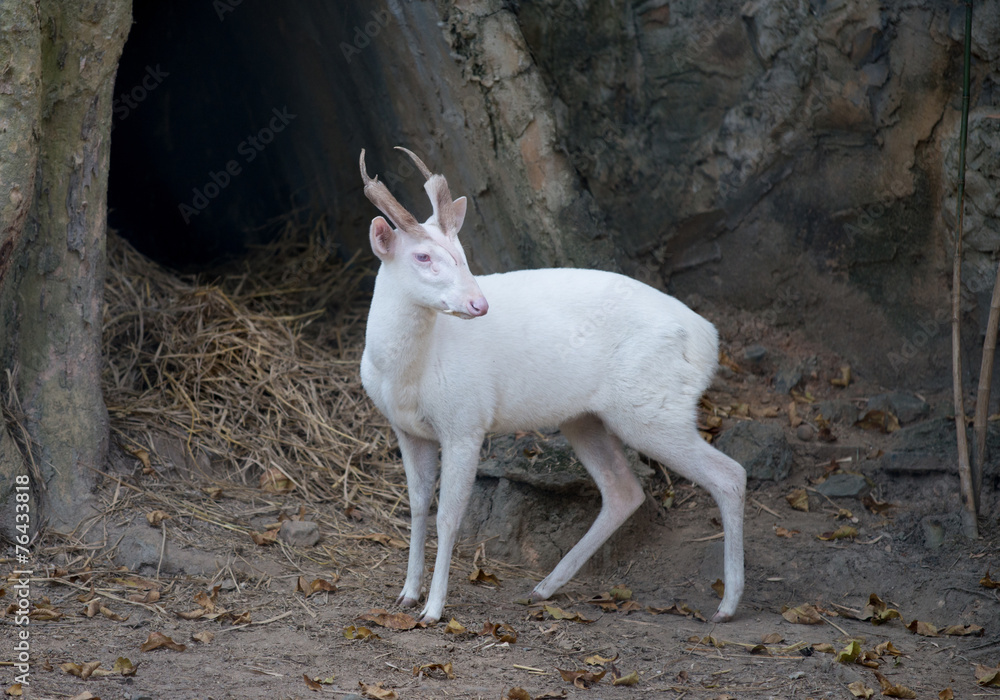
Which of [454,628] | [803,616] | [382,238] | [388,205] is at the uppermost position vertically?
[388,205]

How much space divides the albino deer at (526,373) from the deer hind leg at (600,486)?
0.14 metres

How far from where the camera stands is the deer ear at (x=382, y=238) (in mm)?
3662

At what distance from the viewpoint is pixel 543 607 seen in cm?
417

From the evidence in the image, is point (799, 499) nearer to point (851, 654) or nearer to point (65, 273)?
point (851, 654)

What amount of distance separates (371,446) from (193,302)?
1558 millimetres

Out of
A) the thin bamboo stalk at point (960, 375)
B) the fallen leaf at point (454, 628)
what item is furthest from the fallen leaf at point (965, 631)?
the fallen leaf at point (454, 628)

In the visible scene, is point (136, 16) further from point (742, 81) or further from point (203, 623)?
point (203, 623)

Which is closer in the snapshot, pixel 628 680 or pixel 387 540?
pixel 628 680

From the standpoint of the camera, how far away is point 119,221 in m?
7.38

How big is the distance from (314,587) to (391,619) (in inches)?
19.6

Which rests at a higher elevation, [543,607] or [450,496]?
[450,496]

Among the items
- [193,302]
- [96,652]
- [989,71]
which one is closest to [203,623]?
[96,652]

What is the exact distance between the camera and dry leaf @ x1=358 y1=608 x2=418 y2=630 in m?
3.77

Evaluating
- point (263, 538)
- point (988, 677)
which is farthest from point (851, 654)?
point (263, 538)
